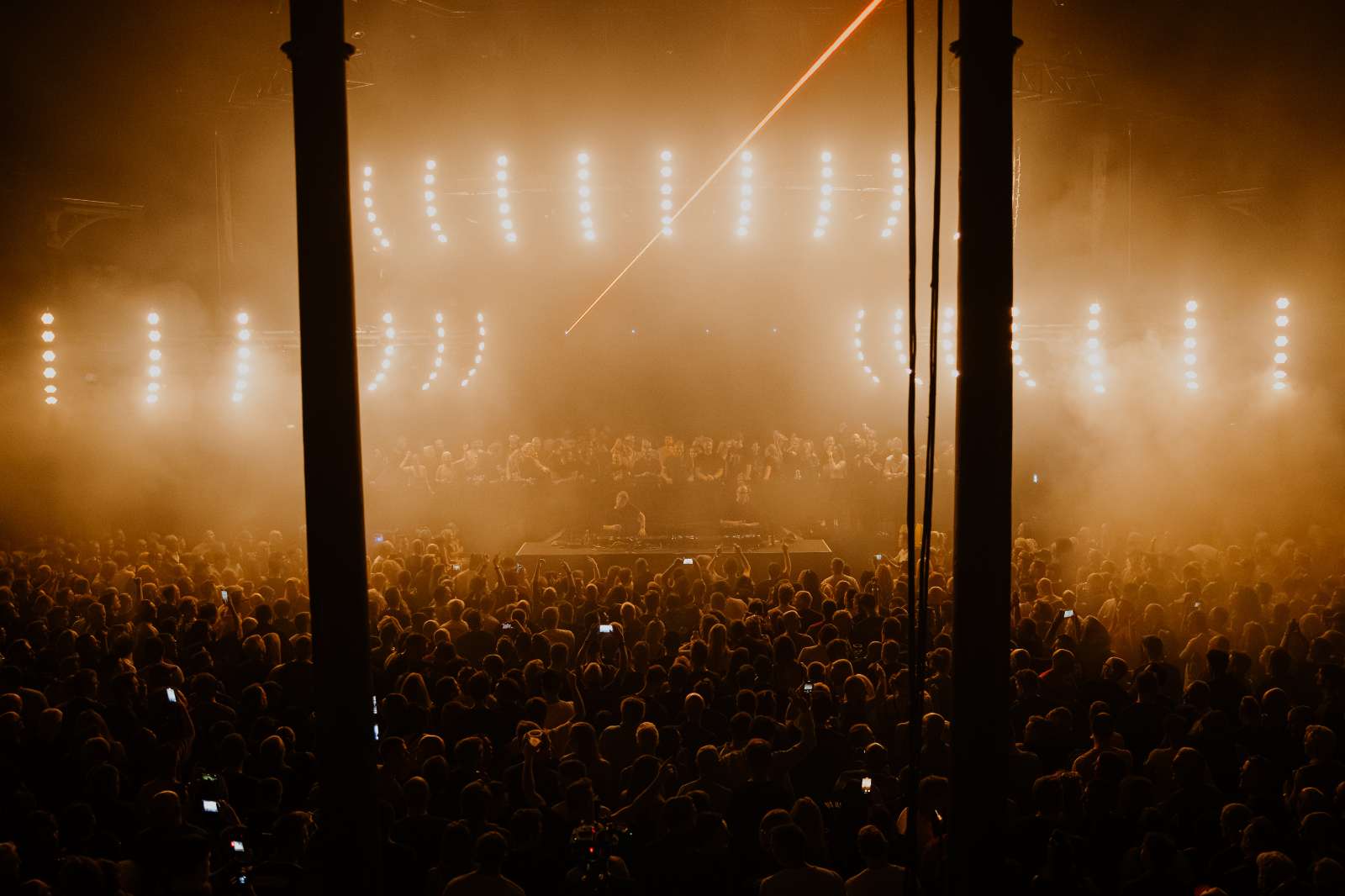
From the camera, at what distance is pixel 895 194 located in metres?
16.4

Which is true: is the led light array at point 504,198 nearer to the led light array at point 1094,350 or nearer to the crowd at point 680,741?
the crowd at point 680,741

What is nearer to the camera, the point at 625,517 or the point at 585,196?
the point at 585,196

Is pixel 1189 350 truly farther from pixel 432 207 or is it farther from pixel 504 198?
pixel 432 207

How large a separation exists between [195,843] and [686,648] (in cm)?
365

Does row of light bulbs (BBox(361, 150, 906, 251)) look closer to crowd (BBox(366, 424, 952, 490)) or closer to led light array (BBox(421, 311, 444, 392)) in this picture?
led light array (BBox(421, 311, 444, 392))

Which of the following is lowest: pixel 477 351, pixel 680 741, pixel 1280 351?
pixel 680 741

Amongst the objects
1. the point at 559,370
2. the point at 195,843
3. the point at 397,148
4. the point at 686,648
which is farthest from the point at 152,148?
the point at 195,843

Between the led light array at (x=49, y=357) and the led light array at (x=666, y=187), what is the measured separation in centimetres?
1076

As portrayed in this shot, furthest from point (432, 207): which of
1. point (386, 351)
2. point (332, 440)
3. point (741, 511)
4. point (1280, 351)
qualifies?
point (332, 440)

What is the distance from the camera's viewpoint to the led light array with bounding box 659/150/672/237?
48.7ft

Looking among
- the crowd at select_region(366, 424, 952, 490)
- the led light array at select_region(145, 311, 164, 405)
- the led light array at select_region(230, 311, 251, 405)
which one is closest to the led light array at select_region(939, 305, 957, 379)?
the crowd at select_region(366, 424, 952, 490)

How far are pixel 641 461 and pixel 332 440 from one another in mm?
15545

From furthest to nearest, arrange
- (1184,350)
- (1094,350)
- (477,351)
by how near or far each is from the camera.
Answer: (477,351), (1094,350), (1184,350)

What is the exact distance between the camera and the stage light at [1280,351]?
50.4ft
